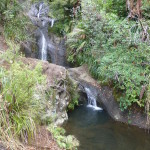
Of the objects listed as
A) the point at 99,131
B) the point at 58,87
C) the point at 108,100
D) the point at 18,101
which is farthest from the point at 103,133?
the point at 18,101

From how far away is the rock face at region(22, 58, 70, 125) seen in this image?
25.5 ft

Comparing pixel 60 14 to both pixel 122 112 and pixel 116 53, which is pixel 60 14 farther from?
pixel 122 112

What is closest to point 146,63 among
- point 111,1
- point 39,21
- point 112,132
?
point 112,132

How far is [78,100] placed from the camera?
950cm

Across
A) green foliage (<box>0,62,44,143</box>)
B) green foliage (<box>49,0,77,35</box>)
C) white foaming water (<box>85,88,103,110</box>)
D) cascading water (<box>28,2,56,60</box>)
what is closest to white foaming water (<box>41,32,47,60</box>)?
cascading water (<box>28,2,56,60</box>)

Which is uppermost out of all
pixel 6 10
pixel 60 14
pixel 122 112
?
pixel 60 14

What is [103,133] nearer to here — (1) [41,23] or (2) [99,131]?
(2) [99,131]

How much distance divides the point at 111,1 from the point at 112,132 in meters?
6.17

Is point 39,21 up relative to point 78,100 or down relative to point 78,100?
up

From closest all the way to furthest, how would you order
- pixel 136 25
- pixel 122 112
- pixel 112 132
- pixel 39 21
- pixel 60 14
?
pixel 112 132 → pixel 122 112 → pixel 136 25 → pixel 60 14 → pixel 39 21

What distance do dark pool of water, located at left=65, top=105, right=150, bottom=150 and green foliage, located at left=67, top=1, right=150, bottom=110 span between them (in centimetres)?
80

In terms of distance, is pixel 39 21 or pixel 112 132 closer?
pixel 112 132

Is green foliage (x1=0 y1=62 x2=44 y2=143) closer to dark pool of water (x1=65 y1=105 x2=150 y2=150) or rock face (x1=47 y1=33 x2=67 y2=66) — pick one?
dark pool of water (x1=65 y1=105 x2=150 y2=150)

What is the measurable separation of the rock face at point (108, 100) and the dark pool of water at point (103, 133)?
0.23 metres
